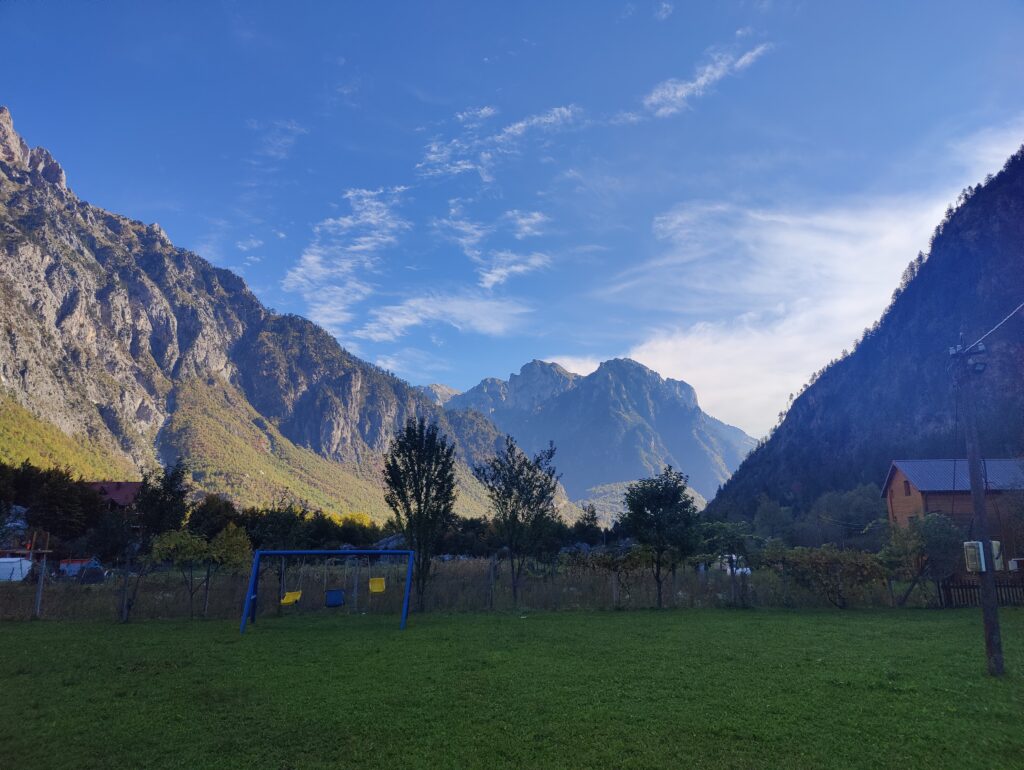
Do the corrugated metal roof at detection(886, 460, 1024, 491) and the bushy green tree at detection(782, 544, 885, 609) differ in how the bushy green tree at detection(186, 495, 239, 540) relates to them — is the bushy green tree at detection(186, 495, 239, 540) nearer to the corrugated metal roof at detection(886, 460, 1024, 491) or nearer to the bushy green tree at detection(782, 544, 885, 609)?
the bushy green tree at detection(782, 544, 885, 609)

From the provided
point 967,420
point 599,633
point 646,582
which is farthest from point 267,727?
point 646,582

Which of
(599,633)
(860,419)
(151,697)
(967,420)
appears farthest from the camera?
(860,419)

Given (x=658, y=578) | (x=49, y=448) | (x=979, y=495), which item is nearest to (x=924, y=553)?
(x=658, y=578)

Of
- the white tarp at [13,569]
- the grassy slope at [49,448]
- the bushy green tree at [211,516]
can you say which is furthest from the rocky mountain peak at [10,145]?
the white tarp at [13,569]

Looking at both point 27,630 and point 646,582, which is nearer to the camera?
point 27,630

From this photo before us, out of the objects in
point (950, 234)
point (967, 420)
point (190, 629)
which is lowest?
point (190, 629)

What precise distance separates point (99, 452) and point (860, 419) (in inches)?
5639

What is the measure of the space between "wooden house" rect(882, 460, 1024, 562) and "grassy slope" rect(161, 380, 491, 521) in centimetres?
10369

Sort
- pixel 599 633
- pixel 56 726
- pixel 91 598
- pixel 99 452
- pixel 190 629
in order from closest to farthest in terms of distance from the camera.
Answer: pixel 56 726 → pixel 599 633 → pixel 190 629 → pixel 91 598 → pixel 99 452

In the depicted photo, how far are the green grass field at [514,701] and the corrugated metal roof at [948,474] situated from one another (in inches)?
1073

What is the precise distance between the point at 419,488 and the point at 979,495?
17.6m

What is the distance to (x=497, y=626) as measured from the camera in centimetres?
1800

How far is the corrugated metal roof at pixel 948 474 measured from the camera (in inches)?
1419

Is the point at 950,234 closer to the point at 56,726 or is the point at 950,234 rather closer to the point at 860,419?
the point at 860,419
